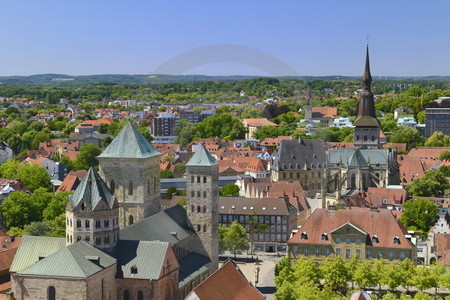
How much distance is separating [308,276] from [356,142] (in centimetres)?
6683

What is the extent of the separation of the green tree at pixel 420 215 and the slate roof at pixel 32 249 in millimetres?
45705

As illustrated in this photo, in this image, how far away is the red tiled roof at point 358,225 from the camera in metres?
65.1

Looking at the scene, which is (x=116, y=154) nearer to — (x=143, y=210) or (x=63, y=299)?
(x=143, y=210)

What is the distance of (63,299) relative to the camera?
4600cm

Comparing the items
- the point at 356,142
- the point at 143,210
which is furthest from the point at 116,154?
the point at 356,142

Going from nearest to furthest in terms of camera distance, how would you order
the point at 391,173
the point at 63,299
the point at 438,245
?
the point at 63,299 < the point at 438,245 < the point at 391,173

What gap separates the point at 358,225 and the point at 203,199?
15.8 meters

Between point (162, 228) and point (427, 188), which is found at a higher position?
point (162, 228)

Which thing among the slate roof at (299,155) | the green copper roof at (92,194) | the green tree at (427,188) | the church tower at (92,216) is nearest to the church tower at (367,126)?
the slate roof at (299,155)

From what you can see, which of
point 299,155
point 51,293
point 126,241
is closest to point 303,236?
point 126,241

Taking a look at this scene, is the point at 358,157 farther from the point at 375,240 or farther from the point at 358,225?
the point at 375,240

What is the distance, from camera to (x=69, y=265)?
4628 centimetres

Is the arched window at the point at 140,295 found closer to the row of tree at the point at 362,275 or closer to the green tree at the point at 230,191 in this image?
the row of tree at the point at 362,275

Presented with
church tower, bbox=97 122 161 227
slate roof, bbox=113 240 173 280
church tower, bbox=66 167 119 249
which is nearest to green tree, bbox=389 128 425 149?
church tower, bbox=97 122 161 227
